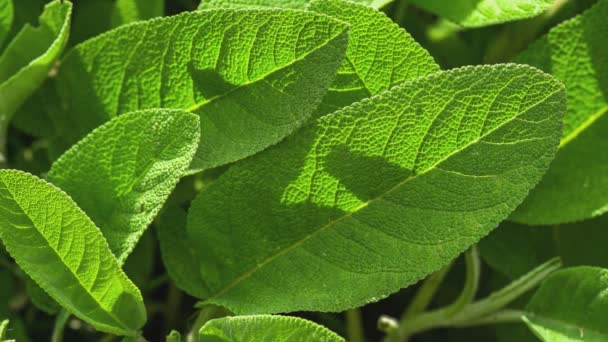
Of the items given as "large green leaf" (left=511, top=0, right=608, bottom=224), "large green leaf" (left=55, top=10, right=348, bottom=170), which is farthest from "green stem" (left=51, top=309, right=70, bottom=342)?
"large green leaf" (left=511, top=0, right=608, bottom=224)

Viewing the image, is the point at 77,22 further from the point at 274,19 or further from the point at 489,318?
the point at 489,318

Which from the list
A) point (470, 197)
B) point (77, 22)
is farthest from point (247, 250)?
point (77, 22)

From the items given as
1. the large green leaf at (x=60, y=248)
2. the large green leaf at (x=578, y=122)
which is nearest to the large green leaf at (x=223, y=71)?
the large green leaf at (x=60, y=248)

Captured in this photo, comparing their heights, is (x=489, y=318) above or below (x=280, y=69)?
below

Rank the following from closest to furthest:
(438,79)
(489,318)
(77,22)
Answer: (438,79) → (489,318) → (77,22)

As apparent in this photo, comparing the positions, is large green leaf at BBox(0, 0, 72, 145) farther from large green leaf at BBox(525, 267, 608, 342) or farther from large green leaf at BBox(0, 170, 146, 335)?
large green leaf at BBox(525, 267, 608, 342)

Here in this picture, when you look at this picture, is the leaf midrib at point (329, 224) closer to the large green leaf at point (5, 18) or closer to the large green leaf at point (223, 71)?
the large green leaf at point (223, 71)
